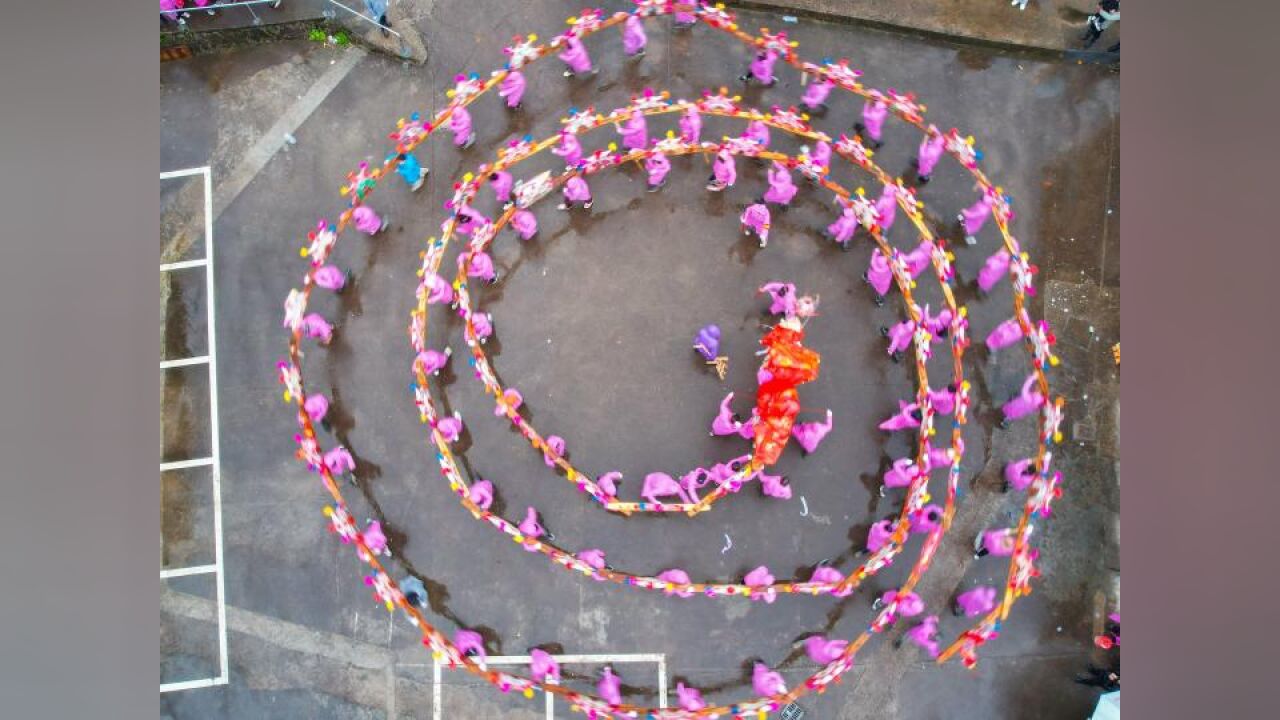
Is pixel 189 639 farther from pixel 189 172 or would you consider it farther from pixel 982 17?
pixel 982 17

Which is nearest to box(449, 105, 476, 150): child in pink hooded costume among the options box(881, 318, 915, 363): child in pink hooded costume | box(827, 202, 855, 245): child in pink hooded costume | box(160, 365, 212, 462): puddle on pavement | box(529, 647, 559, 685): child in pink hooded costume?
box(160, 365, 212, 462): puddle on pavement

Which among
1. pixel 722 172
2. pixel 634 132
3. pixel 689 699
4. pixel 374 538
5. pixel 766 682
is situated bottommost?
pixel 689 699

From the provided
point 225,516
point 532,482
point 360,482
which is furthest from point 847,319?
point 225,516

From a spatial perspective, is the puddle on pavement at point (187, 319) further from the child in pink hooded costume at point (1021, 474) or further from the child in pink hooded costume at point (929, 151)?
the child in pink hooded costume at point (1021, 474)

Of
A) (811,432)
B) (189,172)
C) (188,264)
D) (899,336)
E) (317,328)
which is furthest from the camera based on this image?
(189,172)

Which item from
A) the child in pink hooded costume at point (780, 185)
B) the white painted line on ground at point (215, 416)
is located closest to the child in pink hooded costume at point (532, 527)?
the white painted line on ground at point (215, 416)

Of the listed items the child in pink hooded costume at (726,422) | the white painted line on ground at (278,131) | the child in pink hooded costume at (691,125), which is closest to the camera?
the child in pink hooded costume at (726,422)

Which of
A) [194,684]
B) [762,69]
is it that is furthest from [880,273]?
[194,684]
